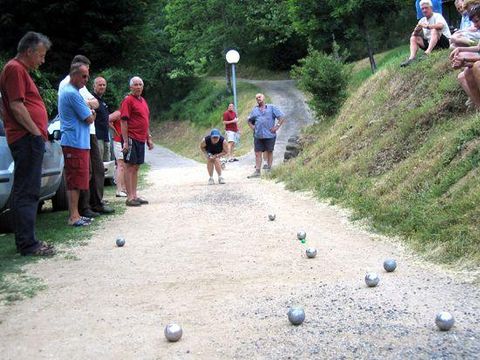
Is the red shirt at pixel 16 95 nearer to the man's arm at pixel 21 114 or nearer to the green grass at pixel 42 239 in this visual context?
the man's arm at pixel 21 114

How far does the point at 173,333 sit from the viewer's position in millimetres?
3439

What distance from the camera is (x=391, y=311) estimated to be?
12.5ft

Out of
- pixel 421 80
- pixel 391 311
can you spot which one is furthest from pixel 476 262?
pixel 421 80

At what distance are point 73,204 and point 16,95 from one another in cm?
216

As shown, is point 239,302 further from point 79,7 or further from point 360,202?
point 79,7

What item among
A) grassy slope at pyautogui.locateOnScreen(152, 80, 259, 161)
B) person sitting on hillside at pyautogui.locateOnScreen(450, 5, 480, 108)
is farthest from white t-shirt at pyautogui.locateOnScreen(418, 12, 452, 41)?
grassy slope at pyautogui.locateOnScreen(152, 80, 259, 161)

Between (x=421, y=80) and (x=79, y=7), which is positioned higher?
(x=79, y=7)

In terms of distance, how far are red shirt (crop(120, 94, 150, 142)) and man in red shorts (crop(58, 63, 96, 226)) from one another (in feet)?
5.67

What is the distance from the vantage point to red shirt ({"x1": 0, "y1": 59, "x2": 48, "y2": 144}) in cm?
567

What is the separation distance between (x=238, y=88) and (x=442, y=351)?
112 feet

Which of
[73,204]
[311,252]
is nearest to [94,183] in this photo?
[73,204]

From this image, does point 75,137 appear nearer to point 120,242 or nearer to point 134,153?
point 120,242

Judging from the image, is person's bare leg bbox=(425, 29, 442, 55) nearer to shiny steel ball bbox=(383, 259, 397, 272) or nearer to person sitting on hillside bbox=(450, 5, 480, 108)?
person sitting on hillside bbox=(450, 5, 480, 108)

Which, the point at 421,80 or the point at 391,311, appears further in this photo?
the point at 421,80
